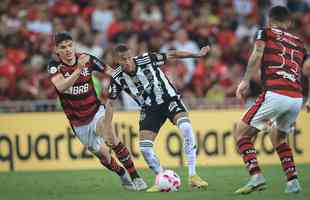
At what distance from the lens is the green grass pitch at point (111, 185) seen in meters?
11.0

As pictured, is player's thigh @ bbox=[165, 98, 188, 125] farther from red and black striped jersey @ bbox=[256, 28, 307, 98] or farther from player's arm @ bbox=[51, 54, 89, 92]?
red and black striped jersey @ bbox=[256, 28, 307, 98]

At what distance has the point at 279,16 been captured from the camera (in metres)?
10.7

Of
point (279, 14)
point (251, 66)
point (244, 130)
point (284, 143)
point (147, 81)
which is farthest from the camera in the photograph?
point (147, 81)

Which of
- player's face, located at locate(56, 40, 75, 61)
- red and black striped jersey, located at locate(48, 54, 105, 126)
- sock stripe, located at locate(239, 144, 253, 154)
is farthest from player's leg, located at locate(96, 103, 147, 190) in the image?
sock stripe, located at locate(239, 144, 253, 154)

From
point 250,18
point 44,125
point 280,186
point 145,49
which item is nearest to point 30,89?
point 44,125

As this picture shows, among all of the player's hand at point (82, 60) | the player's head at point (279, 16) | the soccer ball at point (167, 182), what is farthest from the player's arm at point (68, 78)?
the player's head at point (279, 16)

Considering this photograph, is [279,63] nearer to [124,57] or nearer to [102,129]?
[124,57]

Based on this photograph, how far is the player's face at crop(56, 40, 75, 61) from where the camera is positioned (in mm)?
11969

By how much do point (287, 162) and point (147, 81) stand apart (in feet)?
8.08

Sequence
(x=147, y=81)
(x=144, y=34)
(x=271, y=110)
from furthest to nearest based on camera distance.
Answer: (x=144, y=34), (x=147, y=81), (x=271, y=110)

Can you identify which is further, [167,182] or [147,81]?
[147,81]

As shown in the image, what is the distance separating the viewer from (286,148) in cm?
1102

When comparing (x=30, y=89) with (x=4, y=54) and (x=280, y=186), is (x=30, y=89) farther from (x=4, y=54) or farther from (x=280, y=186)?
(x=280, y=186)

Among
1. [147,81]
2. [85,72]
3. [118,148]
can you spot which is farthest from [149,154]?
[85,72]
